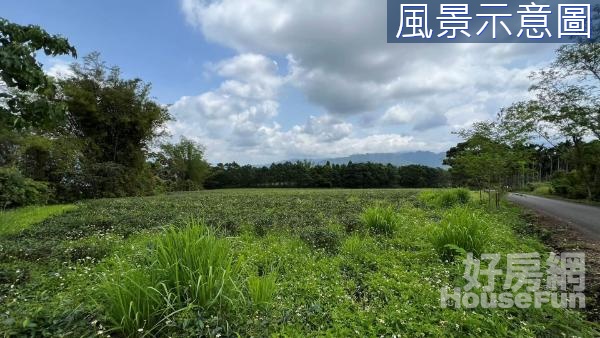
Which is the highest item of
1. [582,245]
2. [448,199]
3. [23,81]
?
[23,81]

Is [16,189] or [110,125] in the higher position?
[110,125]

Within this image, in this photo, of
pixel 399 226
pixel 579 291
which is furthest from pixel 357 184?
pixel 579 291

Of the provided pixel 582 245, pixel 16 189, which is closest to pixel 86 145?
pixel 16 189

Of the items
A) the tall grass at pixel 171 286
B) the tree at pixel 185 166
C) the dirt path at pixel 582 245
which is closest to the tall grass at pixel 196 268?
the tall grass at pixel 171 286

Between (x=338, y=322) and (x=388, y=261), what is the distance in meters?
1.83

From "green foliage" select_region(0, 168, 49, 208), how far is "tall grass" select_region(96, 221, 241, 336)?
1070cm

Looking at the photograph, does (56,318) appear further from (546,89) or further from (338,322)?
(546,89)

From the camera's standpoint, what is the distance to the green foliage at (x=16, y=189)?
34.0 feet

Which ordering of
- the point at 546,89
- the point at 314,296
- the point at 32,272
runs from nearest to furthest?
1. the point at 314,296
2. the point at 32,272
3. the point at 546,89

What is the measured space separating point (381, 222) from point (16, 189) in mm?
11366

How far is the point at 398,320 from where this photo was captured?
2689 mm

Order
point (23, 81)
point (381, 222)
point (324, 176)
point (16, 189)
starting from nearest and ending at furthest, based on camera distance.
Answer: point (23, 81)
point (381, 222)
point (16, 189)
point (324, 176)

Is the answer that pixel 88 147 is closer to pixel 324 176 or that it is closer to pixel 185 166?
pixel 185 166

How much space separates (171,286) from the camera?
2586 millimetres
